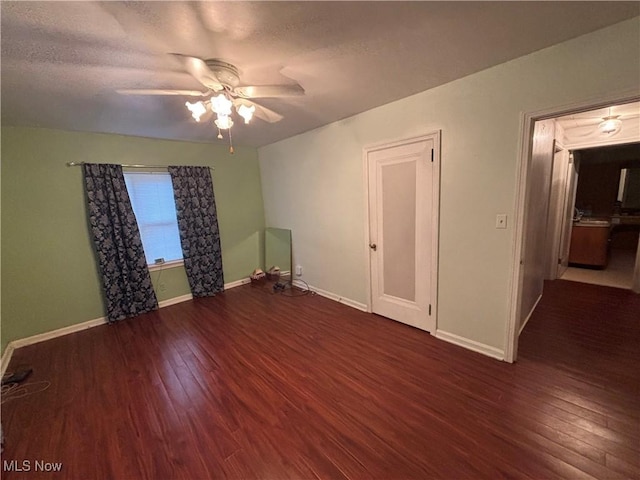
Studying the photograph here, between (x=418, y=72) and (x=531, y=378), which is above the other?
(x=418, y=72)

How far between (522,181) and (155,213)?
14.3 ft

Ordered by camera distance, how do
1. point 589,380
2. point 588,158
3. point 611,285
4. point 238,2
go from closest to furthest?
point 238,2
point 589,380
point 611,285
point 588,158

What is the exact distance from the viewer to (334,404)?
6.07ft

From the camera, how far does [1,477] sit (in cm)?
144

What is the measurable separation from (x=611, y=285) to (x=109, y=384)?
20.5 ft

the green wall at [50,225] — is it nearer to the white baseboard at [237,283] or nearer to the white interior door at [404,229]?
the white baseboard at [237,283]

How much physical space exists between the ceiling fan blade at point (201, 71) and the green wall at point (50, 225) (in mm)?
2534

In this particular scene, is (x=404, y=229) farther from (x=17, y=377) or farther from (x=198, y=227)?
(x=17, y=377)

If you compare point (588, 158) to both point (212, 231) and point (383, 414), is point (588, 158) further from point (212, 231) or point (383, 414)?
point (212, 231)

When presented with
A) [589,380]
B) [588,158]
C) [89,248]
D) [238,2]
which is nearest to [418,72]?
[238,2]

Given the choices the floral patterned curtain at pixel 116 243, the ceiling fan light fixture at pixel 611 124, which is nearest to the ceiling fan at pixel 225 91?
the floral patterned curtain at pixel 116 243

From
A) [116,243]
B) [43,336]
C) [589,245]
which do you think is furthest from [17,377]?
[589,245]

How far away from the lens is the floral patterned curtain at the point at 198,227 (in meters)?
3.82

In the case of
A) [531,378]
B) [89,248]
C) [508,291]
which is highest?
[89,248]
